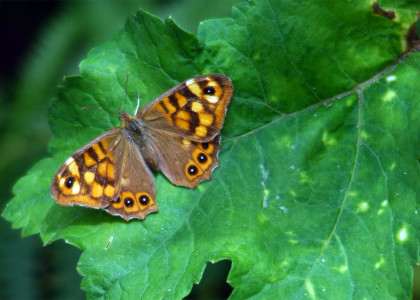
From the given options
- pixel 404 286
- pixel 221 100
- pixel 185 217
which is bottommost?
pixel 404 286

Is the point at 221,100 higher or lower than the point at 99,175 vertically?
higher

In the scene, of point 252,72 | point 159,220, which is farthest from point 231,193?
point 252,72

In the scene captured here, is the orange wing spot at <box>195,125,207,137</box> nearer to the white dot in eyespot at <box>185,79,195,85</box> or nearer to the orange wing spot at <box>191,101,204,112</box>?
the orange wing spot at <box>191,101,204,112</box>

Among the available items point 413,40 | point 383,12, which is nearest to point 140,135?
point 383,12

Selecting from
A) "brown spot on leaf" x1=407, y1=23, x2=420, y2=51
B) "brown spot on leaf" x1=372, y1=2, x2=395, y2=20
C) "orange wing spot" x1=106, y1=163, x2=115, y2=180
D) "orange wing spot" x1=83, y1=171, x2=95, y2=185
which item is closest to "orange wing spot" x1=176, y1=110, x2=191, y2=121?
"orange wing spot" x1=106, y1=163, x2=115, y2=180

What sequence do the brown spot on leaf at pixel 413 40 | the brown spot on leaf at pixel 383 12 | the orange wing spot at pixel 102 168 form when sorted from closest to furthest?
the brown spot on leaf at pixel 383 12 < the brown spot on leaf at pixel 413 40 < the orange wing spot at pixel 102 168

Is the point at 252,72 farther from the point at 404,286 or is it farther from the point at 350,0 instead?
the point at 404,286

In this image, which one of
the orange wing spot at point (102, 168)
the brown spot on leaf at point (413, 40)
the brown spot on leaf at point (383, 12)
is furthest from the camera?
the orange wing spot at point (102, 168)

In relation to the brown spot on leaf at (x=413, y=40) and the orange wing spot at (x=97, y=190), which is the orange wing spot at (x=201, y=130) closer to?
the orange wing spot at (x=97, y=190)

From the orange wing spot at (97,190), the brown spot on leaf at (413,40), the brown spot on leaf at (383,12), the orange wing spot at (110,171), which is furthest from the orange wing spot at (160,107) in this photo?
the brown spot on leaf at (413,40)
